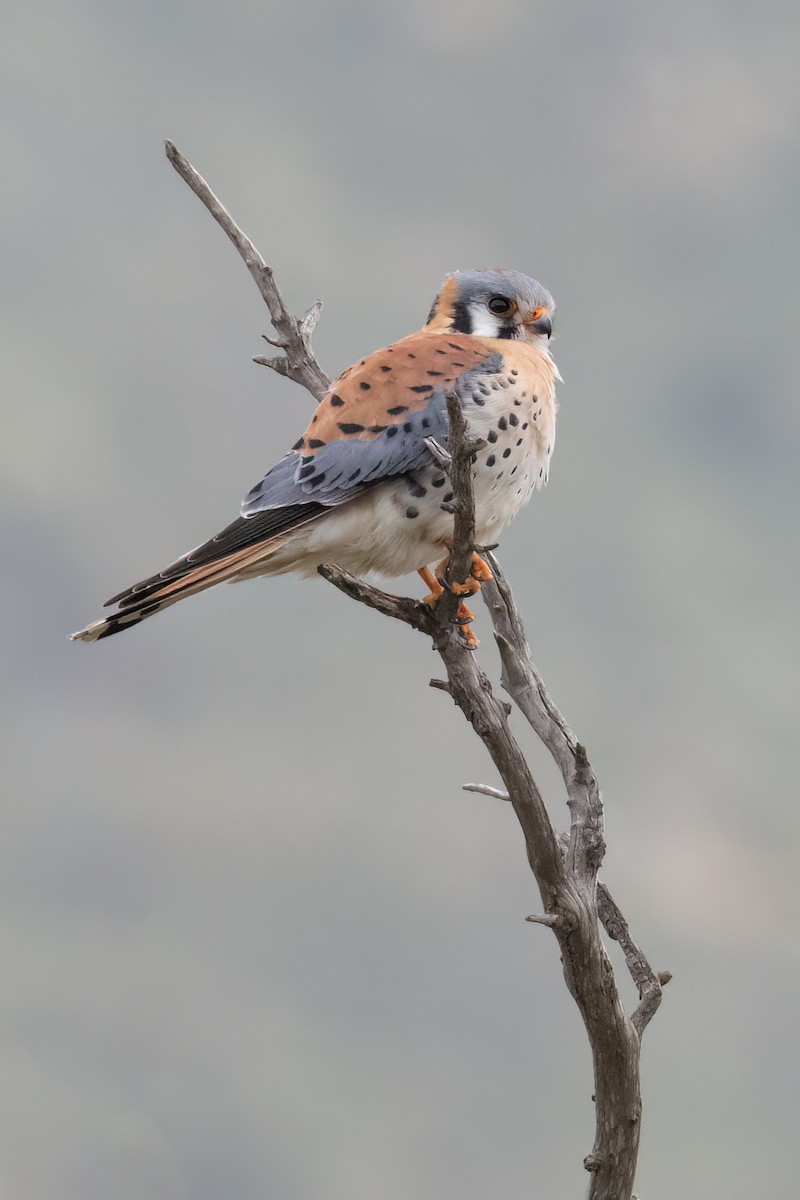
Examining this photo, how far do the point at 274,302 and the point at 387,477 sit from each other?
4.12ft

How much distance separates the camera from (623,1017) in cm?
313

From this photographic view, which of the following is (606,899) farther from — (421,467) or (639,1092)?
(421,467)

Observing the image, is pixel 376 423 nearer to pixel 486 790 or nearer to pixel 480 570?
pixel 480 570

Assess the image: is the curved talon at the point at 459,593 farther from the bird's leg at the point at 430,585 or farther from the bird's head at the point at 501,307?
the bird's head at the point at 501,307

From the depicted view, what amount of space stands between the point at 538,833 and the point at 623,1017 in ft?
1.55

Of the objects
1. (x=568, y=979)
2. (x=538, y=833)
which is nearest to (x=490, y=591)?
(x=538, y=833)

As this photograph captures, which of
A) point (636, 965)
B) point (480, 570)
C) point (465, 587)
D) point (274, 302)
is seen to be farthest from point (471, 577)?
point (274, 302)

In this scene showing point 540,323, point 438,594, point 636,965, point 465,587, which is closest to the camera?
point 465,587

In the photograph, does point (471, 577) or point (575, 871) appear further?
point (575, 871)

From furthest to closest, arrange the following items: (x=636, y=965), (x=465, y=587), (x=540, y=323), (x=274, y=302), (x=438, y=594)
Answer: (x=274, y=302)
(x=540, y=323)
(x=636, y=965)
(x=438, y=594)
(x=465, y=587)

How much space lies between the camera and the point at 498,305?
139 inches

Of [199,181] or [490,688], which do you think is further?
[199,181]

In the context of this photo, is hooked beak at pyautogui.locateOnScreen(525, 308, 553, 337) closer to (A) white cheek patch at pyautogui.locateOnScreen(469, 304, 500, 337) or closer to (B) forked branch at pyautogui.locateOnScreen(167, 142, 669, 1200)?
(A) white cheek patch at pyautogui.locateOnScreen(469, 304, 500, 337)

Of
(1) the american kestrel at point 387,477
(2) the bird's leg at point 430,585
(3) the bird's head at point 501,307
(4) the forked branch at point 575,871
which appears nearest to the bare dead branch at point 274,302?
(3) the bird's head at point 501,307
